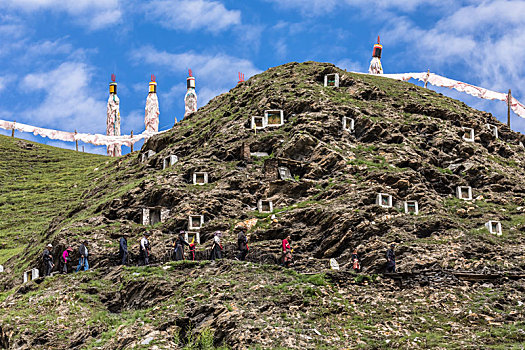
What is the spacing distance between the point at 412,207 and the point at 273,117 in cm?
1017

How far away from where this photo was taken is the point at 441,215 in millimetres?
37438

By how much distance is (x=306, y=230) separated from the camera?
3691 cm

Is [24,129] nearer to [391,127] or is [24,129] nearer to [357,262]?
[391,127]

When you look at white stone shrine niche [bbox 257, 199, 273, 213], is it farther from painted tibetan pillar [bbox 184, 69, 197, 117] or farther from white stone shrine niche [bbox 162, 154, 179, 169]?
painted tibetan pillar [bbox 184, 69, 197, 117]

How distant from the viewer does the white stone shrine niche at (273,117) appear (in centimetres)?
4434

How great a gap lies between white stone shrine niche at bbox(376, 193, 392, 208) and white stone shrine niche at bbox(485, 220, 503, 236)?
443cm

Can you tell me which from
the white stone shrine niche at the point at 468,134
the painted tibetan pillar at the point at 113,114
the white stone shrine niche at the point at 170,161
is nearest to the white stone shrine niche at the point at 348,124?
the white stone shrine niche at the point at 468,134

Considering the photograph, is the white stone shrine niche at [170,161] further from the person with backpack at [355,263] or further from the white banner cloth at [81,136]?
the white banner cloth at [81,136]

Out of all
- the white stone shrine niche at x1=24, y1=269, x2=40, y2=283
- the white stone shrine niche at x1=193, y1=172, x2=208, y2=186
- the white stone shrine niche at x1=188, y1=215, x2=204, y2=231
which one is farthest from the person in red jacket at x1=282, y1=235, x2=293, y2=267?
the white stone shrine niche at x1=24, y1=269, x2=40, y2=283

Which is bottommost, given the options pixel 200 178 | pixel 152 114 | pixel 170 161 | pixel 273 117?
pixel 200 178

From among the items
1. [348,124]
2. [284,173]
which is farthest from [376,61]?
[284,173]

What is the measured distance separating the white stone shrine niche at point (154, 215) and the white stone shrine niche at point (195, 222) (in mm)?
1708

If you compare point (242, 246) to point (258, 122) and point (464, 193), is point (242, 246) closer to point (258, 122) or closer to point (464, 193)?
point (258, 122)

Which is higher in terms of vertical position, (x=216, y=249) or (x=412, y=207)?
(x=412, y=207)
